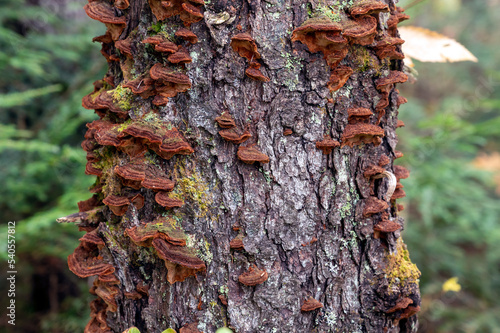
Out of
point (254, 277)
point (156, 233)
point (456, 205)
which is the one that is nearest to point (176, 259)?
point (156, 233)

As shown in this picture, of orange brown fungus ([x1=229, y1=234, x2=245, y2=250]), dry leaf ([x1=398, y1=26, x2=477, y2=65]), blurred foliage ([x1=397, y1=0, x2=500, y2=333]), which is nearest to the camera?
orange brown fungus ([x1=229, y1=234, x2=245, y2=250])

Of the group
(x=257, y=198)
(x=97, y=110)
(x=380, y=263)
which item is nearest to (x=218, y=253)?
(x=257, y=198)

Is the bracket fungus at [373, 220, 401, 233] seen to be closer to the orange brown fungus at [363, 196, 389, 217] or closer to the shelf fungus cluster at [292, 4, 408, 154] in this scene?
the orange brown fungus at [363, 196, 389, 217]

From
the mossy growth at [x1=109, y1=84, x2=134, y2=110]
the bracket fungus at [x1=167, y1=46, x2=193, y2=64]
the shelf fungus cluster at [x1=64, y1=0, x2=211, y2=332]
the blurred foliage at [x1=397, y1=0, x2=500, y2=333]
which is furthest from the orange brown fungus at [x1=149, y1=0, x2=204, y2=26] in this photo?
the blurred foliage at [x1=397, y1=0, x2=500, y2=333]

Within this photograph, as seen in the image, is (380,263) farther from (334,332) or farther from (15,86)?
(15,86)

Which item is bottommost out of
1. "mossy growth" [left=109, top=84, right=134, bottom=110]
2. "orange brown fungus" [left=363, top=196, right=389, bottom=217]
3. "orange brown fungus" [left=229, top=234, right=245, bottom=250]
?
"orange brown fungus" [left=229, top=234, right=245, bottom=250]

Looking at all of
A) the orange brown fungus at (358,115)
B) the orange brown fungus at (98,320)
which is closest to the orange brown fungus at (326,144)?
the orange brown fungus at (358,115)

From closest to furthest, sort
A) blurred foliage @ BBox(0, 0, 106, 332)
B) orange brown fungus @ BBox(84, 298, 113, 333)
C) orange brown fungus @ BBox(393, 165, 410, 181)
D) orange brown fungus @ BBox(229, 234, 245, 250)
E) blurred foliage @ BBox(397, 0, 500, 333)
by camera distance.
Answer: orange brown fungus @ BBox(229, 234, 245, 250), orange brown fungus @ BBox(84, 298, 113, 333), orange brown fungus @ BBox(393, 165, 410, 181), blurred foliage @ BBox(0, 0, 106, 332), blurred foliage @ BBox(397, 0, 500, 333)
